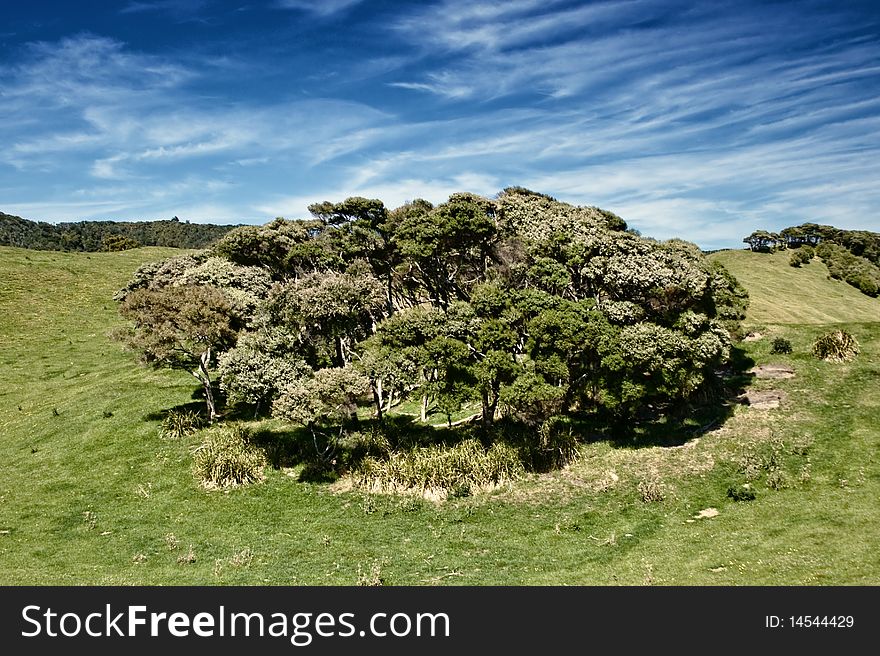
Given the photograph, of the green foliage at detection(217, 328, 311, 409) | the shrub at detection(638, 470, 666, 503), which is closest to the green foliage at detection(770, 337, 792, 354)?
the shrub at detection(638, 470, 666, 503)

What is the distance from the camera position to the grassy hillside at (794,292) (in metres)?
61.7

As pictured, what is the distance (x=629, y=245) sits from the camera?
1091 inches

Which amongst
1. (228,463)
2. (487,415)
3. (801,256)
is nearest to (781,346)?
(487,415)

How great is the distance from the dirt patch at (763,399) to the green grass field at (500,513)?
56cm

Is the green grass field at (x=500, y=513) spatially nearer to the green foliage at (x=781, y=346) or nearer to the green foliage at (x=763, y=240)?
the green foliage at (x=781, y=346)

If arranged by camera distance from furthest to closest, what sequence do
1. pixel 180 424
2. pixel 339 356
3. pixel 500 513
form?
pixel 339 356
pixel 180 424
pixel 500 513

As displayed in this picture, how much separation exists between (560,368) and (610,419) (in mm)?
8315

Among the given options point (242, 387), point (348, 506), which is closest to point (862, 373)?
point (348, 506)

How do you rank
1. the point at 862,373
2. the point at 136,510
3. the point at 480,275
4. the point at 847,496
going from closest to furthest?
the point at 847,496 → the point at 136,510 → the point at 862,373 → the point at 480,275

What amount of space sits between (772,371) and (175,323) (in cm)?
3752

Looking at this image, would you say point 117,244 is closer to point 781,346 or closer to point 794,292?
point 781,346

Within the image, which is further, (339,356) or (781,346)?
(339,356)

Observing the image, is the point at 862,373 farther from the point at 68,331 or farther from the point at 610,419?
the point at 68,331

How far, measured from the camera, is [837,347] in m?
31.7
